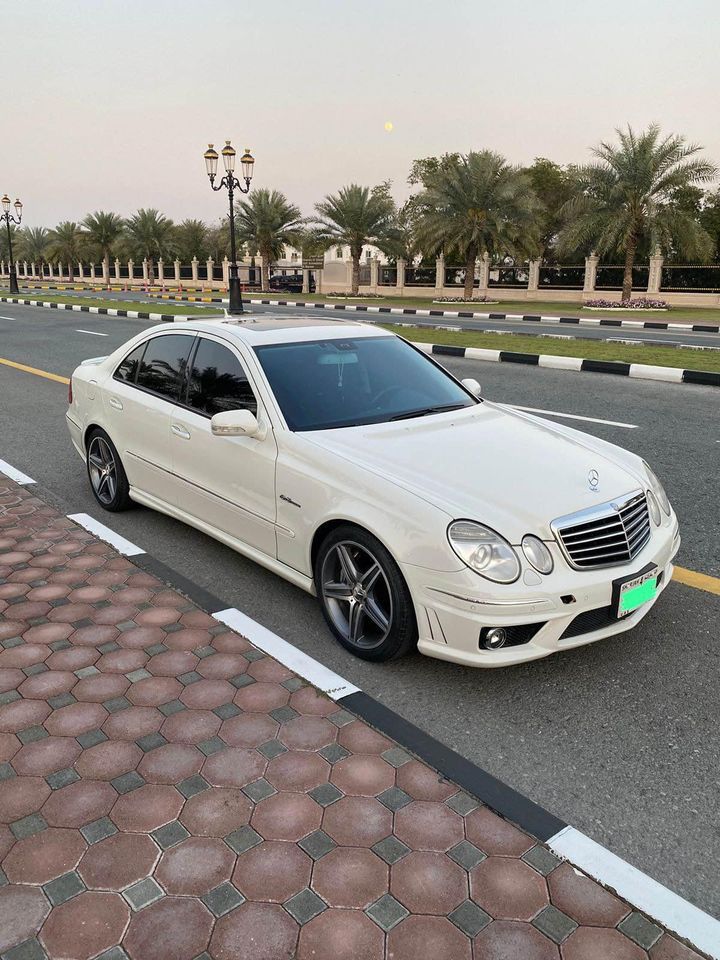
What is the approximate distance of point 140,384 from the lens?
523 centimetres

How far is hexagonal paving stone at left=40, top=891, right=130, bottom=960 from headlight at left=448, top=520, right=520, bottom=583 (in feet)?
5.51

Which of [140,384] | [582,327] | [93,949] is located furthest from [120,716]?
[582,327]

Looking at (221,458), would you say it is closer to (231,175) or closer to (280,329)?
(280,329)

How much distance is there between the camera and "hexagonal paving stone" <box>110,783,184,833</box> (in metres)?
2.52

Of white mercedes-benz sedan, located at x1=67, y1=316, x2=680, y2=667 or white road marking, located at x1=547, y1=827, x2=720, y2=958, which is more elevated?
white mercedes-benz sedan, located at x1=67, y1=316, x2=680, y2=667

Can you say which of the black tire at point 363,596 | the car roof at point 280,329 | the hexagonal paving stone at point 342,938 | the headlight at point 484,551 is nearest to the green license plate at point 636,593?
the headlight at point 484,551

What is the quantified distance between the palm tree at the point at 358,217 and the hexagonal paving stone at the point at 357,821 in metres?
40.9

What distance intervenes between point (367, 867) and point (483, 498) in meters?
1.54

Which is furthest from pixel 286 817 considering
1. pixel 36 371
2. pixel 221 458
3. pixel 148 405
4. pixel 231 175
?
pixel 231 175

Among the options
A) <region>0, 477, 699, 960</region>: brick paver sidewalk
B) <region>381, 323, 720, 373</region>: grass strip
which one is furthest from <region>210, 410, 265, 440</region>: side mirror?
<region>381, 323, 720, 373</region>: grass strip

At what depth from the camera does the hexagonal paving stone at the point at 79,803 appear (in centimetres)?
254

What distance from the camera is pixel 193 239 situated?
7031 centimetres

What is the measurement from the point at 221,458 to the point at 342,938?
2.70m

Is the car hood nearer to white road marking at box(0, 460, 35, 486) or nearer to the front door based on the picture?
the front door
